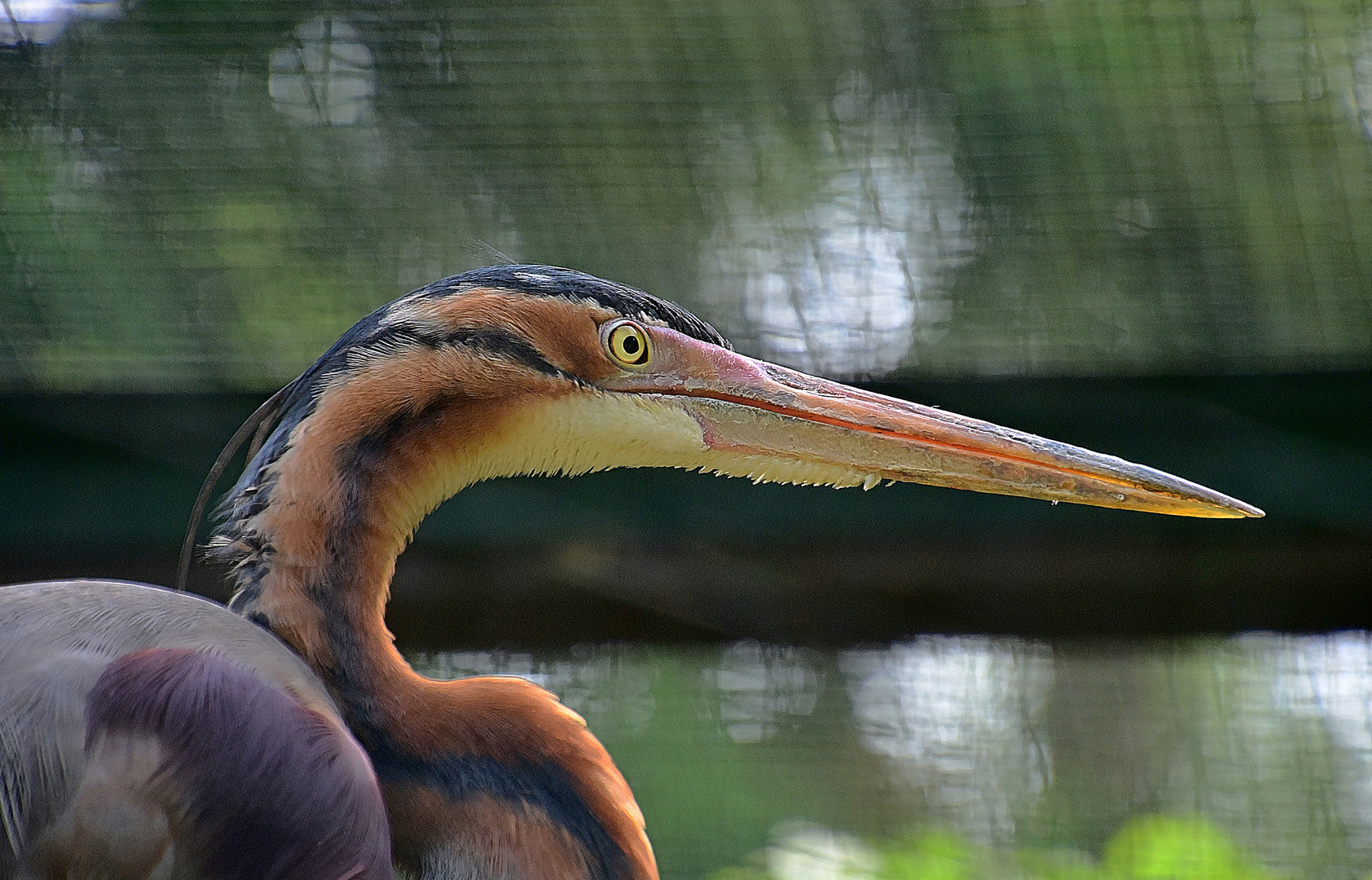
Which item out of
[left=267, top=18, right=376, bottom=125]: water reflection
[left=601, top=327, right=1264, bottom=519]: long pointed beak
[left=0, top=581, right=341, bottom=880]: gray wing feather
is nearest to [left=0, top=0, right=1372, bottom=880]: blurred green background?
[left=267, top=18, right=376, bottom=125]: water reflection

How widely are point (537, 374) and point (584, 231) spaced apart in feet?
1.58

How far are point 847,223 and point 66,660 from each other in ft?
2.71

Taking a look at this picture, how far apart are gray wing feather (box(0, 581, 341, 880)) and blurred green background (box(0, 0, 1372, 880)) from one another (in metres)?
0.34

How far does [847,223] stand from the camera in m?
1.13

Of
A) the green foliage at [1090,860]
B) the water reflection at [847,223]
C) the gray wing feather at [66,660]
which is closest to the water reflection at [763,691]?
the green foliage at [1090,860]

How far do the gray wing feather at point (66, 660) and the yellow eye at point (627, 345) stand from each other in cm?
29

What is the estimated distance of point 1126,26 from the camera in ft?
3.52

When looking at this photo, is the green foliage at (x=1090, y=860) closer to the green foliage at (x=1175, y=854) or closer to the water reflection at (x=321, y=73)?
the green foliage at (x=1175, y=854)

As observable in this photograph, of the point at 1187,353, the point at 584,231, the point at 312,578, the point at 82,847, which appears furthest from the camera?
the point at 584,231

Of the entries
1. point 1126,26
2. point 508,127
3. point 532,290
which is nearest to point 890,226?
point 1126,26

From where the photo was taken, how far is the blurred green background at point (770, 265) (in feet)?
3.20

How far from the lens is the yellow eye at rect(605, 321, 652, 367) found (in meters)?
0.74

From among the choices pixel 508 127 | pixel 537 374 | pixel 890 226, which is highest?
pixel 508 127

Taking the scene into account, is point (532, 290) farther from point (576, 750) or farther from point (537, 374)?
point (576, 750)
